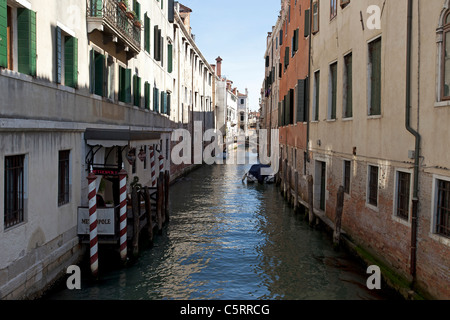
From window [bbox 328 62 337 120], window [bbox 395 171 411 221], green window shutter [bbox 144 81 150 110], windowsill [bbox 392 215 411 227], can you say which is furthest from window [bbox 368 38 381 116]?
green window shutter [bbox 144 81 150 110]

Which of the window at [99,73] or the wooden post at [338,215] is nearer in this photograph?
the wooden post at [338,215]

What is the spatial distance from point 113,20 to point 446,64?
775cm

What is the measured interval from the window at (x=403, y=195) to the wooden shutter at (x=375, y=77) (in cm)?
171

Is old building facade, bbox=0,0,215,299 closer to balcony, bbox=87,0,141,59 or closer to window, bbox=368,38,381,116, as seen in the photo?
balcony, bbox=87,0,141,59

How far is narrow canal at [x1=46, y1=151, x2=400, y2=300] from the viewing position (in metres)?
8.19

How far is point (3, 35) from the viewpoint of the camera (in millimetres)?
6262

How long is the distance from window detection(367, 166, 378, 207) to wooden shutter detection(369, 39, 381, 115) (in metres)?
1.18

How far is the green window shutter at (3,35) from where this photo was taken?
620cm

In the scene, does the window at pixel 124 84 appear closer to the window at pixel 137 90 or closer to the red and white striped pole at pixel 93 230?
the window at pixel 137 90

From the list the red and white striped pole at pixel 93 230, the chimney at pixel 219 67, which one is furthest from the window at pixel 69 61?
the chimney at pixel 219 67

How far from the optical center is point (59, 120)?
8328 millimetres

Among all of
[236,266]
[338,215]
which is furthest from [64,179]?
[338,215]

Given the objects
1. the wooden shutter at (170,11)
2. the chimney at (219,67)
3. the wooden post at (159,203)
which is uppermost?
the chimney at (219,67)
